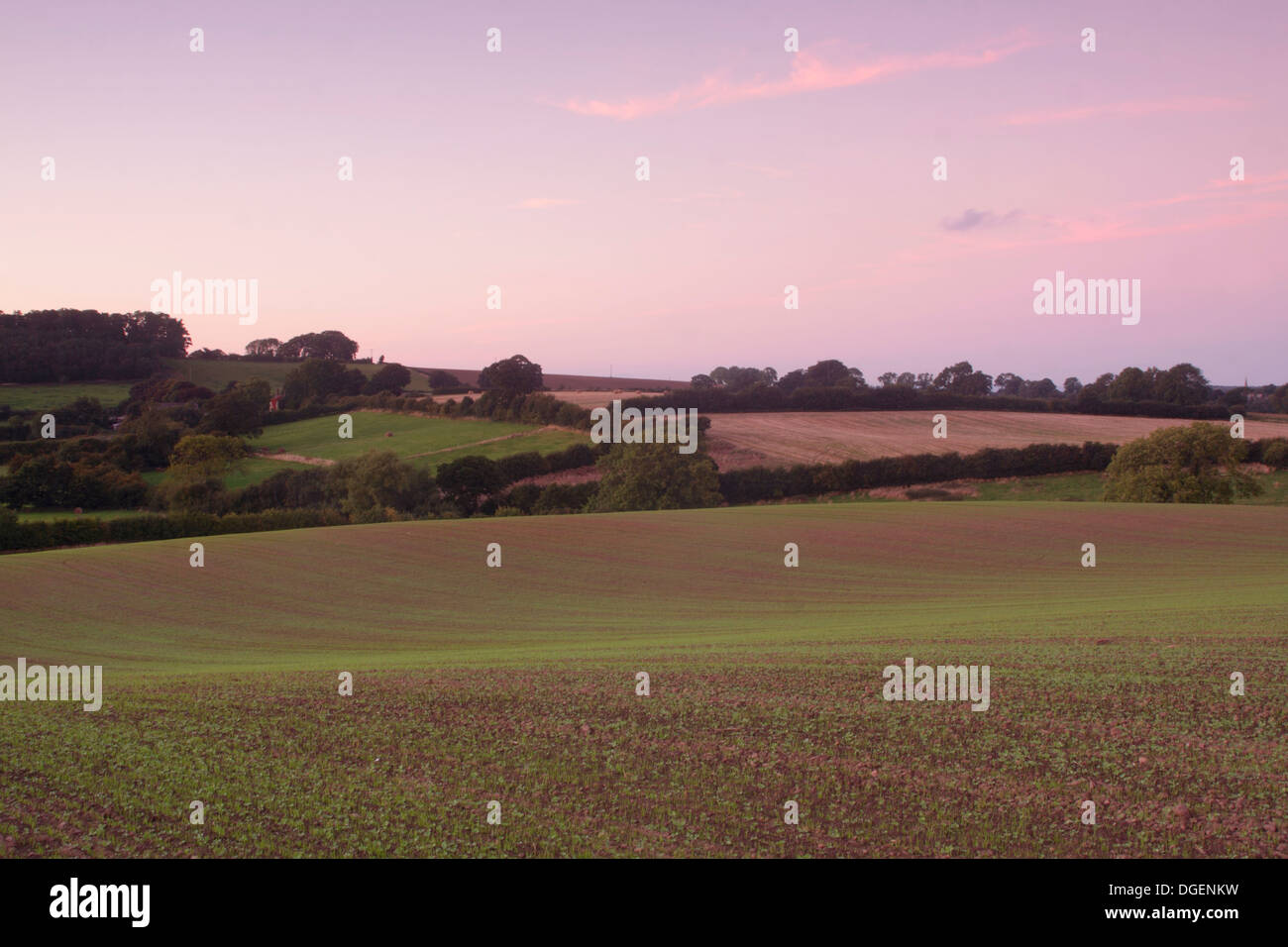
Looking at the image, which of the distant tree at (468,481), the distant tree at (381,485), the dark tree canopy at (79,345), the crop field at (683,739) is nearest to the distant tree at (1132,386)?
the distant tree at (468,481)

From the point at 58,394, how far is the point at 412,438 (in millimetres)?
38777

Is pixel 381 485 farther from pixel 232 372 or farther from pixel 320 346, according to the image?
pixel 320 346

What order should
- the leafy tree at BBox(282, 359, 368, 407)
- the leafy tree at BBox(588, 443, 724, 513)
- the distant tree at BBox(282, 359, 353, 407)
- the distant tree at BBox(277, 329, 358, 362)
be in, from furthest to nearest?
the distant tree at BBox(277, 329, 358, 362) → the leafy tree at BBox(282, 359, 368, 407) → the distant tree at BBox(282, 359, 353, 407) → the leafy tree at BBox(588, 443, 724, 513)

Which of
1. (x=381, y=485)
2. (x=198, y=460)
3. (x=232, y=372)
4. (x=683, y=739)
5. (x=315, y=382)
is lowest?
(x=683, y=739)

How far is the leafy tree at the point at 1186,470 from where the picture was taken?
57.4 meters

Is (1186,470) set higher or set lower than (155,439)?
lower

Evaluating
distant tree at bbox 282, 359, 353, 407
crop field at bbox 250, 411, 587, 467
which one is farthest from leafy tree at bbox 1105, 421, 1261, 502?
distant tree at bbox 282, 359, 353, 407

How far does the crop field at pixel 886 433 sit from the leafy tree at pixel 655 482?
6.16 meters

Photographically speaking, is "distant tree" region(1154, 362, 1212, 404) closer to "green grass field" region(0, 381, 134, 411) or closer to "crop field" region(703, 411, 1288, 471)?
"crop field" region(703, 411, 1288, 471)

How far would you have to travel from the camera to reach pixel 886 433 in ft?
262

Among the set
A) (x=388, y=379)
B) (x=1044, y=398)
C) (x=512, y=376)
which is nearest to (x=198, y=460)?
(x=512, y=376)

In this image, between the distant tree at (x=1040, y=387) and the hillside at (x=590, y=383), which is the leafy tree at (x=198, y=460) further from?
the distant tree at (x=1040, y=387)

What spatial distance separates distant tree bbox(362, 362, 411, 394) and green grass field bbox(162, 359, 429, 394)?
123 centimetres

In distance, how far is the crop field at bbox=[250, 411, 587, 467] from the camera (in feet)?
248
